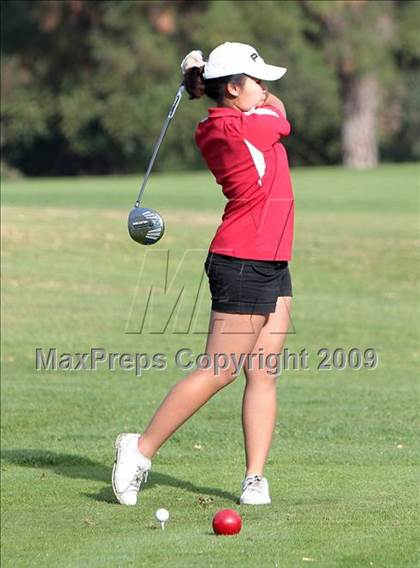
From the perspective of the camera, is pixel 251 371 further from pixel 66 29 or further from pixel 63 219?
pixel 66 29

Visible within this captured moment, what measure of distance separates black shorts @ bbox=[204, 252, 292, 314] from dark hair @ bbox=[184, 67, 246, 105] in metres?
0.76

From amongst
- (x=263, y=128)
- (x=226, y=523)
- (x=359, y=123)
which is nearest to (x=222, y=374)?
(x=226, y=523)

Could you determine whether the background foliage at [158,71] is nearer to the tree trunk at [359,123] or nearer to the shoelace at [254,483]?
the tree trunk at [359,123]

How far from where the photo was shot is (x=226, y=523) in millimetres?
5629

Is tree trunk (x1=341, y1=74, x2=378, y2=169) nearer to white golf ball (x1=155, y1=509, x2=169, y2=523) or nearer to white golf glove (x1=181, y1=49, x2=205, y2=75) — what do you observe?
white golf glove (x1=181, y1=49, x2=205, y2=75)

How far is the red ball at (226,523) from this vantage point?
563 cm

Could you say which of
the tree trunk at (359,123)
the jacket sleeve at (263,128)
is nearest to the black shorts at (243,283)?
the jacket sleeve at (263,128)

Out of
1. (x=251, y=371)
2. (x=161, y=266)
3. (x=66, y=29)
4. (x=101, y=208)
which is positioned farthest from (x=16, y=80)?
(x=251, y=371)

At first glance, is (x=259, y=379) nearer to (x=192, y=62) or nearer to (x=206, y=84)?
(x=206, y=84)

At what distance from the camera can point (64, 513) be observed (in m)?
6.40

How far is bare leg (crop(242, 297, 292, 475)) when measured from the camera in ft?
21.4

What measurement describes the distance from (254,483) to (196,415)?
320cm

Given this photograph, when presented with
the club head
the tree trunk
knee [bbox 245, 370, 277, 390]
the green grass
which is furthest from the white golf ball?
the tree trunk

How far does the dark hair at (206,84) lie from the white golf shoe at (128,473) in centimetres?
172
